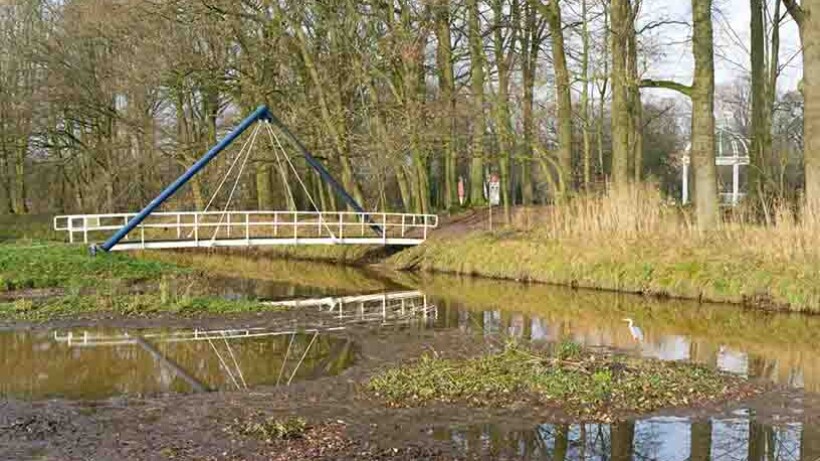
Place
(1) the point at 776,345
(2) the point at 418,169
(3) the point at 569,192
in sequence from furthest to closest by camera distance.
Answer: (2) the point at 418,169
(3) the point at 569,192
(1) the point at 776,345

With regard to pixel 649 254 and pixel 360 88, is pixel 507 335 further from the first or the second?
pixel 360 88

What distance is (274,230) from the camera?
25.2m

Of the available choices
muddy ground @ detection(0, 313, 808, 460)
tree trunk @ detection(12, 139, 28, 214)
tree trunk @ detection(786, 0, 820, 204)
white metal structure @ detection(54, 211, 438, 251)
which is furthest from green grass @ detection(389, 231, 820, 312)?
tree trunk @ detection(12, 139, 28, 214)

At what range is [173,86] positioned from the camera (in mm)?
28000

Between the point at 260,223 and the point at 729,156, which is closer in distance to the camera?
the point at 260,223

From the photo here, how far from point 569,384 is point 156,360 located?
18.0 feet

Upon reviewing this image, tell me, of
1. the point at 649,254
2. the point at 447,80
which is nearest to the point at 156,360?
the point at 649,254

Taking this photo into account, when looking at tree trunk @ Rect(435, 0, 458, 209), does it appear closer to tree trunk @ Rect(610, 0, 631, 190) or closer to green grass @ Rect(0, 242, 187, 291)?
tree trunk @ Rect(610, 0, 631, 190)

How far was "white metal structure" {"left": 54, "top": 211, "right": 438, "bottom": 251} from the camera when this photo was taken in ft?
71.3

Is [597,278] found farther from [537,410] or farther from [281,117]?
[281,117]

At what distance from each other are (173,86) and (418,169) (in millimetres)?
8900

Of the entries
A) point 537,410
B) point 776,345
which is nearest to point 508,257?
point 776,345

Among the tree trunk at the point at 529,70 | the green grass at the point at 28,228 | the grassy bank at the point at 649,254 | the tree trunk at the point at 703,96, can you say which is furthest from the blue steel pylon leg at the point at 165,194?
the green grass at the point at 28,228

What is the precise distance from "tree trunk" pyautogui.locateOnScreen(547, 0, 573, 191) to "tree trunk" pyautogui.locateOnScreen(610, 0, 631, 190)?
7.42ft
